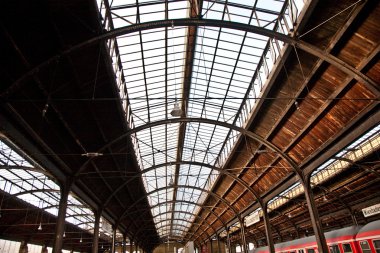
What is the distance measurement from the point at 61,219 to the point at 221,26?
1835cm

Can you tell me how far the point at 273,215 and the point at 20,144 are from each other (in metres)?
42.6

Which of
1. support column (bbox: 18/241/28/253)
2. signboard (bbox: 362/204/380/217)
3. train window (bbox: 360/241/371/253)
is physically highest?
support column (bbox: 18/241/28/253)

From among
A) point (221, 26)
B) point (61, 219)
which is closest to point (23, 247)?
point (61, 219)

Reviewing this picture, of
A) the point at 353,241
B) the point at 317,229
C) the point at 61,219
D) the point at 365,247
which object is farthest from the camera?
the point at 353,241

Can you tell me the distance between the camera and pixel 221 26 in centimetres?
1442

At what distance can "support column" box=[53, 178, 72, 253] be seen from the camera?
2138 centimetres

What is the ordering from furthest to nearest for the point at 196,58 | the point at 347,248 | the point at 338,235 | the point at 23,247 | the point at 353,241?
the point at 23,247, the point at 338,235, the point at 347,248, the point at 353,241, the point at 196,58

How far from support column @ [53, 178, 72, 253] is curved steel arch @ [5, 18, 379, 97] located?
1133cm

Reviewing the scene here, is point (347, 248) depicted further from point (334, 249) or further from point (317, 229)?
point (317, 229)

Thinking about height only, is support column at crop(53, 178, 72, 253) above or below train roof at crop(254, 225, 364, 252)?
above

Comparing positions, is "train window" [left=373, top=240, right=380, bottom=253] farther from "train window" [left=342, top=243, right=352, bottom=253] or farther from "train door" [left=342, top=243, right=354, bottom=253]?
"train window" [left=342, top=243, right=352, bottom=253]

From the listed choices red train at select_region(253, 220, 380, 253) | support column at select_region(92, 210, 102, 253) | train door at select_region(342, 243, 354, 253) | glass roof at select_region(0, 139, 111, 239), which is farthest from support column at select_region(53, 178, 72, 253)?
train door at select_region(342, 243, 354, 253)

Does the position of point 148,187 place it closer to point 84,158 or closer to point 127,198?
point 127,198

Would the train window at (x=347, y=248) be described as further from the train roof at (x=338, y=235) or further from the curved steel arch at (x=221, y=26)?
the curved steel arch at (x=221, y=26)
